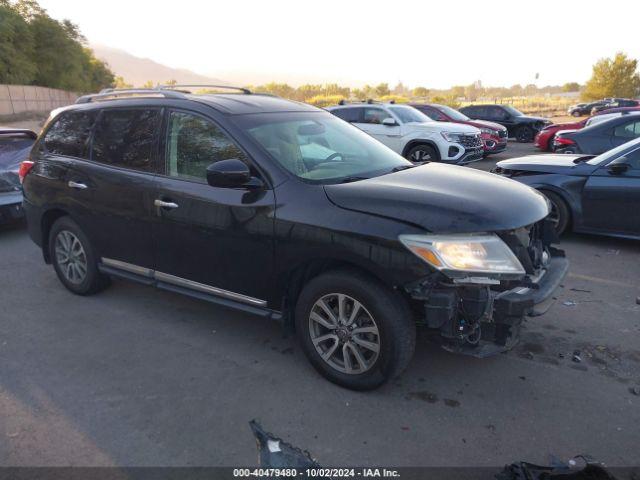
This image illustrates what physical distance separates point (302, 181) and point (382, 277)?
0.88 m

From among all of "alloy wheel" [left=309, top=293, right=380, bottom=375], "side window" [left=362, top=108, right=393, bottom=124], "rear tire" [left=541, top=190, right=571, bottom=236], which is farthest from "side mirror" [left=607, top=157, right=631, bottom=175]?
"side window" [left=362, top=108, right=393, bottom=124]

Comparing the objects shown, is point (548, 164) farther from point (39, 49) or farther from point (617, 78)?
point (617, 78)

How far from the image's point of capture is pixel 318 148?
3.88 m

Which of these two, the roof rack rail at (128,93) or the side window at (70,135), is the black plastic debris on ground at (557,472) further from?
the side window at (70,135)

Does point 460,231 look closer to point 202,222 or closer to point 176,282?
point 202,222

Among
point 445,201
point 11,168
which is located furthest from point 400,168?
point 11,168

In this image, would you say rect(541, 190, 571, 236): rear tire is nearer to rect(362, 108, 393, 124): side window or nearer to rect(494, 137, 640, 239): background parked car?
rect(494, 137, 640, 239): background parked car

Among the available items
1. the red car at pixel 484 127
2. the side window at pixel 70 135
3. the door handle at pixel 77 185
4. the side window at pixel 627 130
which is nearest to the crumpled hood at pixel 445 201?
the door handle at pixel 77 185

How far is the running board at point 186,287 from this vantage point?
359cm

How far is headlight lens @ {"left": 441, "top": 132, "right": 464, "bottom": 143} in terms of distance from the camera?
1165 centimetres

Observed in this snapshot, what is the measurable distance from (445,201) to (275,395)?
1629 millimetres

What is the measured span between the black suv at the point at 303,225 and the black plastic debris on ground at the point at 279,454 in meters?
0.65


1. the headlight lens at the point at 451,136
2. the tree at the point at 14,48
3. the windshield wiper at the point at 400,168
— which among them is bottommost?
the headlight lens at the point at 451,136

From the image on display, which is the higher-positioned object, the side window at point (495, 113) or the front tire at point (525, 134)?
the side window at point (495, 113)
